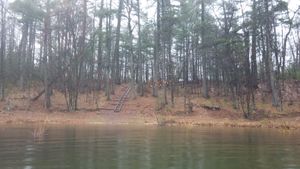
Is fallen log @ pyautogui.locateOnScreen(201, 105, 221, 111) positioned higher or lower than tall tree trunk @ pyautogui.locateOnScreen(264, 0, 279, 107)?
lower

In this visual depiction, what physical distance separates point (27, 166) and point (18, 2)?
34.5 metres

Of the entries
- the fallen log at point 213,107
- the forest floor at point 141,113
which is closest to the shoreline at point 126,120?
the forest floor at point 141,113

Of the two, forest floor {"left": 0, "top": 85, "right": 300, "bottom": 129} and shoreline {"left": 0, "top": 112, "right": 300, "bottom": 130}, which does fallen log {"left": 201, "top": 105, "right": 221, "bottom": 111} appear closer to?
forest floor {"left": 0, "top": 85, "right": 300, "bottom": 129}

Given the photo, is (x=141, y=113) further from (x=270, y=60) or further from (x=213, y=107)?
(x=270, y=60)

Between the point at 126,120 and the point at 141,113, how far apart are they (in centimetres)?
437

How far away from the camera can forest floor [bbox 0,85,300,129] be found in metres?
33.9

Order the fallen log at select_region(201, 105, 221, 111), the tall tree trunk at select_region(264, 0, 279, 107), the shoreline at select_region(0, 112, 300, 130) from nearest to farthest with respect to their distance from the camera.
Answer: the shoreline at select_region(0, 112, 300, 130)
the fallen log at select_region(201, 105, 221, 111)
the tall tree trunk at select_region(264, 0, 279, 107)

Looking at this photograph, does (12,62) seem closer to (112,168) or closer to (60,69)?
(60,69)

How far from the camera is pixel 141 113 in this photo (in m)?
39.8

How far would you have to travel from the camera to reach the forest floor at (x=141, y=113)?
111ft

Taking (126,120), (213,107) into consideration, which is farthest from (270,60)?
(126,120)

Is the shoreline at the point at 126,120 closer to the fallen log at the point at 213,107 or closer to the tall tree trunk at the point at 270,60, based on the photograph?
the fallen log at the point at 213,107

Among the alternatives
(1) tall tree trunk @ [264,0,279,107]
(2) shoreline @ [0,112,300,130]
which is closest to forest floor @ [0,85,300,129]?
(2) shoreline @ [0,112,300,130]

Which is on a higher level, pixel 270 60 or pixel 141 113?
pixel 270 60
